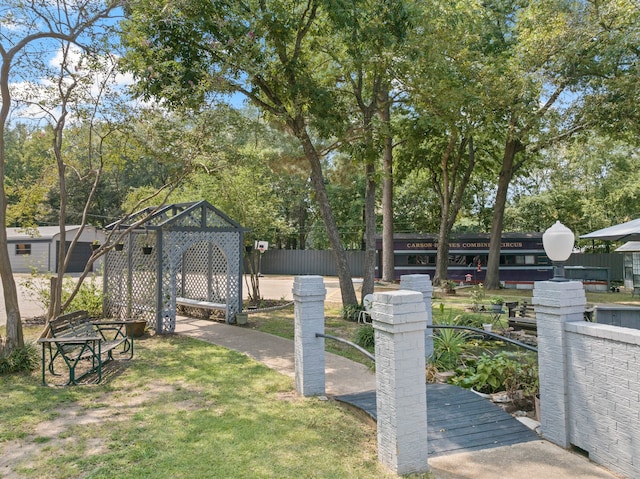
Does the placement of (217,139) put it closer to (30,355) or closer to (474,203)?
(30,355)

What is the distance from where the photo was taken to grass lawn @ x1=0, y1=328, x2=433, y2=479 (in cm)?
354

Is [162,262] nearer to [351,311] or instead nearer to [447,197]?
[351,311]

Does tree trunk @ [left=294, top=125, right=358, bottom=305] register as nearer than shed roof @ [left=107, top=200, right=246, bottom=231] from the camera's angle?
No

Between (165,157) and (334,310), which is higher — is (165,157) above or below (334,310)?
above

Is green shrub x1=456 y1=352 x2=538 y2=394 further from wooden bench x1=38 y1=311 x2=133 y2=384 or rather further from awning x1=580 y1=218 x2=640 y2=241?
awning x1=580 y1=218 x2=640 y2=241

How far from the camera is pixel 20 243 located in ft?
94.4

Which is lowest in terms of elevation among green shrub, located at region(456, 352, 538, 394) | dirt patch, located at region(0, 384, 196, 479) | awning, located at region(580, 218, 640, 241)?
dirt patch, located at region(0, 384, 196, 479)

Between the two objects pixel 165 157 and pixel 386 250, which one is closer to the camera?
pixel 165 157

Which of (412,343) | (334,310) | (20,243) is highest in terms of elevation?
(20,243)

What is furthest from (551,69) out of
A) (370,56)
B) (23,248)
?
(23,248)

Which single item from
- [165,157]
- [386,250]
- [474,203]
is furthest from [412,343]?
[474,203]

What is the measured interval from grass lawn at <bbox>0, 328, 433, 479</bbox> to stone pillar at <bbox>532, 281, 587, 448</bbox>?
1.61m

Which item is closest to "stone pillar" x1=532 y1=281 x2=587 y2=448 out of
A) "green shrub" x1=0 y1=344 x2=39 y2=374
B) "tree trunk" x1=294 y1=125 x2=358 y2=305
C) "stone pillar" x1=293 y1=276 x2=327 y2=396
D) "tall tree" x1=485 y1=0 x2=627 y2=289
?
"stone pillar" x1=293 y1=276 x2=327 y2=396

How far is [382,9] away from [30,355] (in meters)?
9.69
